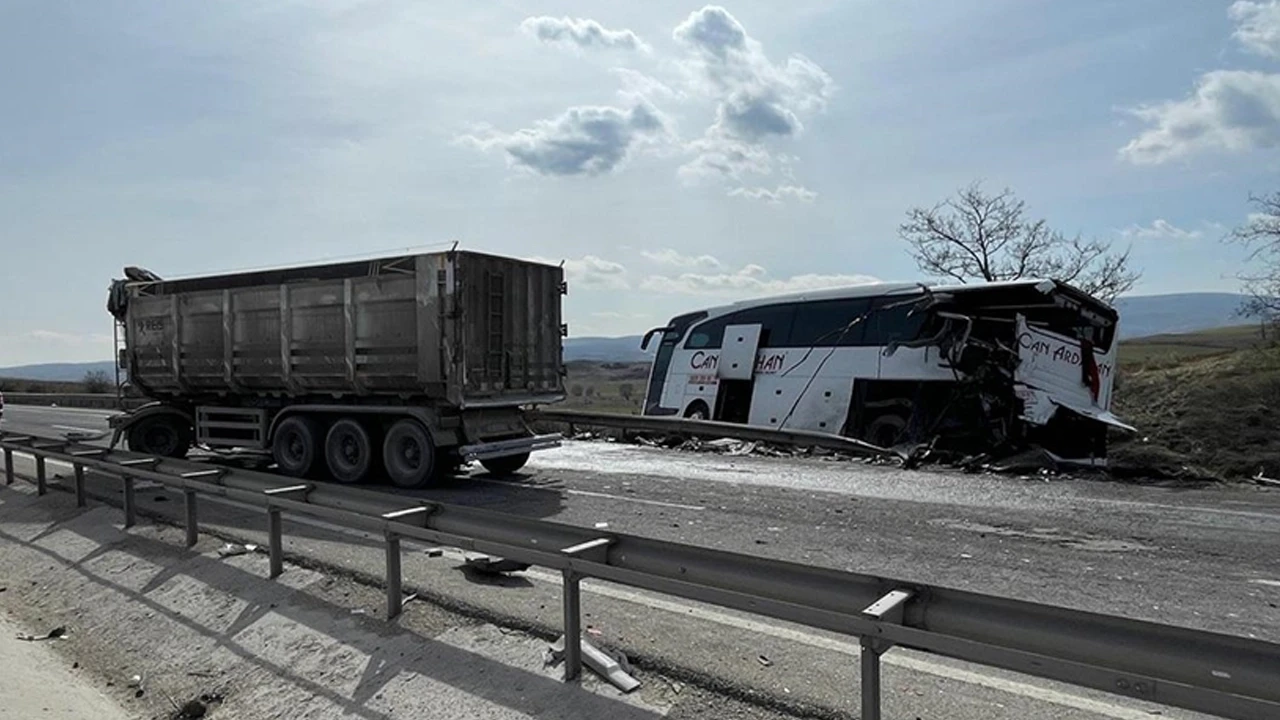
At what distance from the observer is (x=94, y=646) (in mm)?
6273

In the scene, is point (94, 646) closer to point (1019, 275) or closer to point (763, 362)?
point (763, 362)

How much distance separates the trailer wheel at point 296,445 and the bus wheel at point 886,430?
31.5ft

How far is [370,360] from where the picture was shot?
11.9 meters

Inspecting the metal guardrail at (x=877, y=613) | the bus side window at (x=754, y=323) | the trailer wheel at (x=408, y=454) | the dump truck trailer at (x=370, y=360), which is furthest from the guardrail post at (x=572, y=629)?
the bus side window at (x=754, y=323)

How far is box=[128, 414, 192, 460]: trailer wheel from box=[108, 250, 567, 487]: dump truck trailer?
0.79 ft

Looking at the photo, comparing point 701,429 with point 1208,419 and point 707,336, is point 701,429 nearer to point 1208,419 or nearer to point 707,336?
point 707,336

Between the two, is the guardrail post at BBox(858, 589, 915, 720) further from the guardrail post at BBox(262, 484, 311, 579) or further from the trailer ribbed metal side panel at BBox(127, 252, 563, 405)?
the trailer ribbed metal side panel at BBox(127, 252, 563, 405)

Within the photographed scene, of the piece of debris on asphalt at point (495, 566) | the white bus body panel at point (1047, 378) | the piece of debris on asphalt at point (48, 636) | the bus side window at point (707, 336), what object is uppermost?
the bus side window at point (707, 336)

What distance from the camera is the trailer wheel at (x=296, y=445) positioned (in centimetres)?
1269

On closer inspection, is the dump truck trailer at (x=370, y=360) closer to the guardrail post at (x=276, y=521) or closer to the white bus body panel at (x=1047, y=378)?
the guardrail post at (x=276, y=521)

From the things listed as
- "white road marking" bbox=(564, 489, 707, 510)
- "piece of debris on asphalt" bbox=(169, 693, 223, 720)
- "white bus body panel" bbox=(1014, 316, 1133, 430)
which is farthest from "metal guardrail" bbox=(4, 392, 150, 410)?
"piece of debris on asphalt" bbox=(169, 693, 223, 720)

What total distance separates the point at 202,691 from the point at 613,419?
1384 cm

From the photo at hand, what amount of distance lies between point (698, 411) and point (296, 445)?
28.5ft

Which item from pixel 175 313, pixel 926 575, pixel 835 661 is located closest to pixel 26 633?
pixel 835 661
